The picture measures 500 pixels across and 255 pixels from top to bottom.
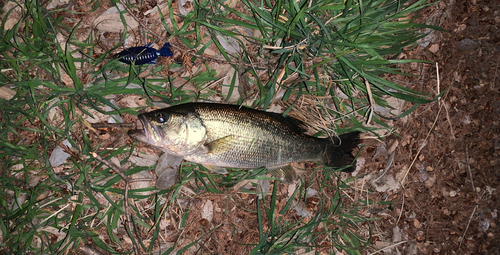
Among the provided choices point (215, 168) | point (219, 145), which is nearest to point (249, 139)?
point (219, 145)

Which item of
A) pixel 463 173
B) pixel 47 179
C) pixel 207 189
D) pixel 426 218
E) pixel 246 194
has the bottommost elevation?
pixel 426 218

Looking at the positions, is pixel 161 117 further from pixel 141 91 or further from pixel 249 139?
pixel 249 139

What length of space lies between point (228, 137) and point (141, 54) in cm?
143

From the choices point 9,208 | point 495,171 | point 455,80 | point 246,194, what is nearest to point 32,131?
point 9,208

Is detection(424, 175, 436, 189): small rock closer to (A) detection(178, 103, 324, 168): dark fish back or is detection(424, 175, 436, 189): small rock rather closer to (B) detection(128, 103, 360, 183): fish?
(B) detection(128, 103, 360, 183): fish

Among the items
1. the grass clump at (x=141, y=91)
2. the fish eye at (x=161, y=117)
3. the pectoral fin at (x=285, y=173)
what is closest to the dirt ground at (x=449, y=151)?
the grass clump at (x=141, y=91)

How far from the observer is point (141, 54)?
295 cm

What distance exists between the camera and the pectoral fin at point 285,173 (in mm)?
3271

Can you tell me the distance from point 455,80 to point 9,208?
6.33 meters

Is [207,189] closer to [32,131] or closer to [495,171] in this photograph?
[32,131]

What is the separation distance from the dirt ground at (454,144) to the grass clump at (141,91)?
42.6 inches

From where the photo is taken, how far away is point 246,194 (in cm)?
344

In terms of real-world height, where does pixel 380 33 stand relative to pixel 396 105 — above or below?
above

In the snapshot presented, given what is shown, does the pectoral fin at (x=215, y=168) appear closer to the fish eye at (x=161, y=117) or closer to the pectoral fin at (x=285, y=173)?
the pectoral fin at (x=285, y=173)
